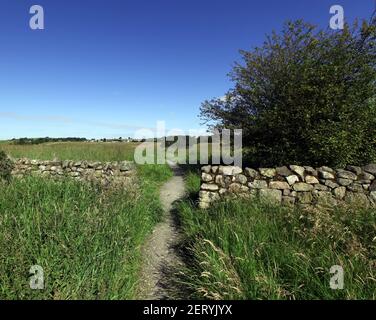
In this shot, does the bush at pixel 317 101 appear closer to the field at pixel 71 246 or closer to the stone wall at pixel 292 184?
the stone wall at pixel 292 184

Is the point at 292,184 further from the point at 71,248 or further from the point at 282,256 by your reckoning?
the point at 71,248

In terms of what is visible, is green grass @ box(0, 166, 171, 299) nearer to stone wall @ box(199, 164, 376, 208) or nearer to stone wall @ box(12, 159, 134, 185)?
stone wall @ box(199, 164, 376, 208)

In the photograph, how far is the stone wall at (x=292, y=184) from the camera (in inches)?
264

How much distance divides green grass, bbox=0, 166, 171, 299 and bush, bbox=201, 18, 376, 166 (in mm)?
6512

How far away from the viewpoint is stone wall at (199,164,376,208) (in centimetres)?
670

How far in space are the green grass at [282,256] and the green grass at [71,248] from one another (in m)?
1.08

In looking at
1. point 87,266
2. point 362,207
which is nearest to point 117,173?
point 87,266

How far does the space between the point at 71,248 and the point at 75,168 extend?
312 inches

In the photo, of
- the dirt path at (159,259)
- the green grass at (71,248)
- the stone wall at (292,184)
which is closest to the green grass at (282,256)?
the dirt path at (159,259)

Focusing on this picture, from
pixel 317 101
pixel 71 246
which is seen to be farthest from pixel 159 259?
pixel 317 101

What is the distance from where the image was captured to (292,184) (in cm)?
693

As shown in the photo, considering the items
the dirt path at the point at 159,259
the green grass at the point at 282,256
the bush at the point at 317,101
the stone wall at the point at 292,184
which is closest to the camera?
the green grass at the point at 282,256

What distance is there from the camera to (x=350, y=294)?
300cm

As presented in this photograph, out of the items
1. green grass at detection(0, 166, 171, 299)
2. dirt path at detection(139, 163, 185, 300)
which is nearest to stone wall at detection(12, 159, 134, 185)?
dirt path at detection(139, 163, 185, 300)
